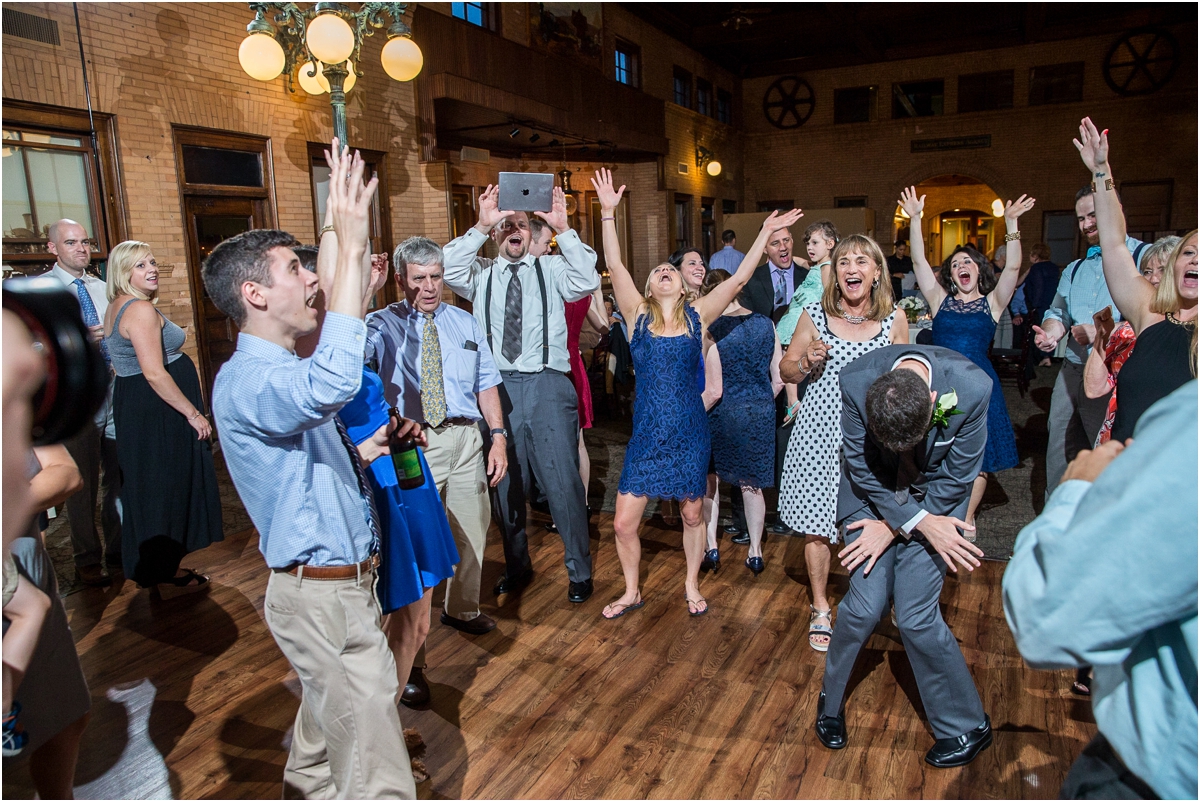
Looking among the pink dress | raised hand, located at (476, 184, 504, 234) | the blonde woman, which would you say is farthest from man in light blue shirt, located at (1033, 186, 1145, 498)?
the blonde woman

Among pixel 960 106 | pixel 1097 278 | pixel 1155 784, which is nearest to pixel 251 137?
pixel 1097 278

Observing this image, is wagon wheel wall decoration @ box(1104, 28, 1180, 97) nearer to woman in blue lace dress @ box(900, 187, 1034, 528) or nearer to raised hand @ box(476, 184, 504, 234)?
woman in blue lace dress @ box(900, 187, 1034, 528)

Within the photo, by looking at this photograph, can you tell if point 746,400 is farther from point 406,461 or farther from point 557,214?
point 406,461

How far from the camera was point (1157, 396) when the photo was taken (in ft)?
7.36

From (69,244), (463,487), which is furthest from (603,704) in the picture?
(69,244)

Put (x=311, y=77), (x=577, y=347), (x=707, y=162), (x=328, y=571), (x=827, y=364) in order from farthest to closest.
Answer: (x=707, y=162) → (x=311, y=77) → (x=577, y=347) → (x=827, y=364) → (x=328, y=571)

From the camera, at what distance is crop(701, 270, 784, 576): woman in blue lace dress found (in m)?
3.66

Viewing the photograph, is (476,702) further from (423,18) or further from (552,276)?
(423,18)

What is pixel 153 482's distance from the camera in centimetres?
353

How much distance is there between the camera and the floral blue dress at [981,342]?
376 centimetres

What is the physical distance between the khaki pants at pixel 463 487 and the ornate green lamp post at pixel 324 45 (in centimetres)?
321

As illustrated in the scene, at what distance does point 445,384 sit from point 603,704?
4.49ft

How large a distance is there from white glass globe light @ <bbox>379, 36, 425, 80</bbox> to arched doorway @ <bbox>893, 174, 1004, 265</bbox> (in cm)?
1559

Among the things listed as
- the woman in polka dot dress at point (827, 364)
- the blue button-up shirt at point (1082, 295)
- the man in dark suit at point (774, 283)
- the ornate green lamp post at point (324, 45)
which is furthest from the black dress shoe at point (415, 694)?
the ornate green lamp post at point (324, 45)
